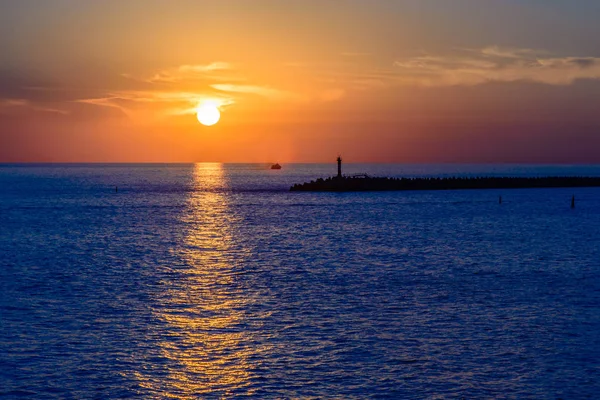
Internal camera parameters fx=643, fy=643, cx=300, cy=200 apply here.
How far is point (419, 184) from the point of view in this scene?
484 ft

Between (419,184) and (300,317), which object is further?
(419,184)

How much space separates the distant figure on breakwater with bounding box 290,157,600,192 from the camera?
13850 cm

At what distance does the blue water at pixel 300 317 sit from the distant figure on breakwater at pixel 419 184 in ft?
278

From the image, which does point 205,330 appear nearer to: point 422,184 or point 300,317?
point 300,317

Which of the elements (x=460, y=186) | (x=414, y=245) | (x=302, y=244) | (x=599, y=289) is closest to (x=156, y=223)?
(x=302, y=244)

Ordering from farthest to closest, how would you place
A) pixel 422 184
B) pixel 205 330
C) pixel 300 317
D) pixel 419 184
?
pixel 422 184 → pixel 419 184 → pixel 300 317 → pixel 205 330

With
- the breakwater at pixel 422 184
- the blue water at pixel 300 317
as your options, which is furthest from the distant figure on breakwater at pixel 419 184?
the blue water at pixel 300 317

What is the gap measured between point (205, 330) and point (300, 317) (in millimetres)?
3725

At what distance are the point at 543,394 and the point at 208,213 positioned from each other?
70.8 metres

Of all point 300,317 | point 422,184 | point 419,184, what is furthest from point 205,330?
point 422,184

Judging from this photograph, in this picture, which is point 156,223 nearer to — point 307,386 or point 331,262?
point 331,262

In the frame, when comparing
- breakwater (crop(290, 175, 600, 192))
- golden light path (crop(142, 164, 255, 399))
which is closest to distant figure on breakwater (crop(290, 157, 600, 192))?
breakwater (crop(290, 175, 600, 192))

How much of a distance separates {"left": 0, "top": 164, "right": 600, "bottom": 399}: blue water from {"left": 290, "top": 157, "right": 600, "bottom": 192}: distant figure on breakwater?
8460 cm

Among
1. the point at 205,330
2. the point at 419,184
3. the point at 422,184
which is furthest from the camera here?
the point at 422,184
